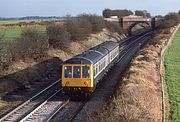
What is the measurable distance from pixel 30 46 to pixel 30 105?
48.5 feet

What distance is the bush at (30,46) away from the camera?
34.3 meters

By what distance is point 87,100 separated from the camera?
23531 millimetres

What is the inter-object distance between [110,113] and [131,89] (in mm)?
4728

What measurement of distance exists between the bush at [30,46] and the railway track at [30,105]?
7461mm

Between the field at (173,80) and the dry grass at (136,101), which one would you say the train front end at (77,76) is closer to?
the dry grass at (136,101)

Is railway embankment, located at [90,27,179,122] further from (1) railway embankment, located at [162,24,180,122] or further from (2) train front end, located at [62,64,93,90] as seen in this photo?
(2) train front end, located at [62,64,93,90]

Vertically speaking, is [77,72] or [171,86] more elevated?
[77,72]

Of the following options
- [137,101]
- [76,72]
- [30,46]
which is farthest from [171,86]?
[30,46]

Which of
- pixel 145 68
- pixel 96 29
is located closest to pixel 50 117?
pixel 145 68

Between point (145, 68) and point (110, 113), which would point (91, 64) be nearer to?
point (110, 113)

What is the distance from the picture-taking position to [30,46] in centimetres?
3631

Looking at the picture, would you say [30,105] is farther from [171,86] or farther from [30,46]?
[30,46]

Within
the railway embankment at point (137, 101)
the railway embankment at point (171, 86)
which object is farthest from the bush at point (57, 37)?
the railway embankment at point (137, 101)

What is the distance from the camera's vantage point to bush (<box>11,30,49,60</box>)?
112ft
